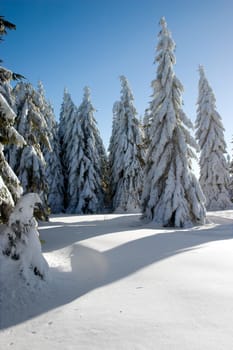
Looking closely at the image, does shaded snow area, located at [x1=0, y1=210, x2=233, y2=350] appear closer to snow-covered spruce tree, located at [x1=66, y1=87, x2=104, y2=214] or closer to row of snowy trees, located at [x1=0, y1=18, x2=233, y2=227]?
row of snowy trees, located at [x1=0, y1=18, x2=233, y2=227]

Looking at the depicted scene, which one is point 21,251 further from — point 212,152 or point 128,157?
point 212,152

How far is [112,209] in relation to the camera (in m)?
29.9

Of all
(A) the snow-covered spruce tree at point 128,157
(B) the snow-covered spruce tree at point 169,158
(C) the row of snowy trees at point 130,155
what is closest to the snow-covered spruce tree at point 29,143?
(C) the row of snowy trees at point 130,155

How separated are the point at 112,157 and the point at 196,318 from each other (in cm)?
2812

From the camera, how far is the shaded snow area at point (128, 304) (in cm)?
299

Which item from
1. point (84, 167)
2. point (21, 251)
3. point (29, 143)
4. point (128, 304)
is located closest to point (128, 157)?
point (84, 167)

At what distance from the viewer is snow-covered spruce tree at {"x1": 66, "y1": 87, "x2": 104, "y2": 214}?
27325mm

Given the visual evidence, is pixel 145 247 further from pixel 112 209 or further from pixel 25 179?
pixel 112 209

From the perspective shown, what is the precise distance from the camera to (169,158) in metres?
15.6

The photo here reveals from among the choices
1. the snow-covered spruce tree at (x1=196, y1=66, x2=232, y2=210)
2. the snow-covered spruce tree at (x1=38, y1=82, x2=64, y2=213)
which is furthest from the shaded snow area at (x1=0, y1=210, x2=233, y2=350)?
the snow-covered spruce tree at (x1=38, y1=82, x2=64, y2=213)

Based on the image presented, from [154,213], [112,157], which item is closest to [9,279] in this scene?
[154,213]

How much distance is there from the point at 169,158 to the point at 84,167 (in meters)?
14.0

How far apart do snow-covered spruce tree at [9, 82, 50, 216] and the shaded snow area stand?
401 inches

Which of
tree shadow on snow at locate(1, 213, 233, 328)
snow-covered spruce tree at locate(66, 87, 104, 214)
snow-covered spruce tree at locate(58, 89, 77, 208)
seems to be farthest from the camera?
snow-covered spruce tree at locate(58, 89, 77, 208)
